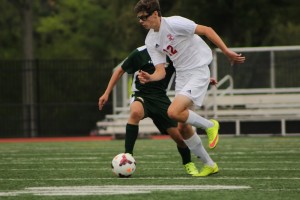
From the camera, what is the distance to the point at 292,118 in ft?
69.6

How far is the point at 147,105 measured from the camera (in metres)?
10.3

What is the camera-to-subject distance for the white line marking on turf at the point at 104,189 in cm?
788

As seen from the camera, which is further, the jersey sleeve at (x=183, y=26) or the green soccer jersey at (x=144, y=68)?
the green soccer jersey at (x=144, y=68)

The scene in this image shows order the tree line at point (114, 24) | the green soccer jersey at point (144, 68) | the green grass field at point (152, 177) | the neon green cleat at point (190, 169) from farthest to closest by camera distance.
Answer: the tree line at point (114, 24), the green soccer jersey at point (144, 68), the neon green cleat at point (190, 169), the green grass field at point (152, 177)

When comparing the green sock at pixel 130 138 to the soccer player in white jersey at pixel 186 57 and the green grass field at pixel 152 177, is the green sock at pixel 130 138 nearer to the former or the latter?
the green grass field at pixel 152 177

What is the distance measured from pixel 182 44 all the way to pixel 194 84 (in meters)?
0.46

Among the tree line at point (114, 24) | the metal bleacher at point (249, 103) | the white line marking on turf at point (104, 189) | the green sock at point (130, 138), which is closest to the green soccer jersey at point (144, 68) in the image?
the green sock at point (130, 138)

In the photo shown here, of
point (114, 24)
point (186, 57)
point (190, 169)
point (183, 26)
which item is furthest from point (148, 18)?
point (114, 24)

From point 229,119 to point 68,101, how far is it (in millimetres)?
8129

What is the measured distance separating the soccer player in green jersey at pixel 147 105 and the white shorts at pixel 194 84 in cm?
60

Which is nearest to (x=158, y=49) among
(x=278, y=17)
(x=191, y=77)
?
(x=191, y=77)

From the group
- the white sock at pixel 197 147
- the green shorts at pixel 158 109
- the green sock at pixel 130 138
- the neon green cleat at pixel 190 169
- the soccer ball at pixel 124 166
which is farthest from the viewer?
the green shorts at pixel 158 109

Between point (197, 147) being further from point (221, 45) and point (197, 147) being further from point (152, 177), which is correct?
point (221, 45)

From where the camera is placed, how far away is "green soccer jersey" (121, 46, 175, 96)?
10.4 m
